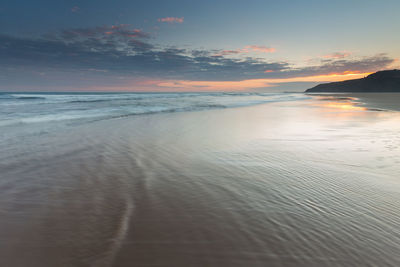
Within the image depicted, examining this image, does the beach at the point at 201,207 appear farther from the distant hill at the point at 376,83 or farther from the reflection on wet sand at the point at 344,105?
the distant hill at the point at 376,83

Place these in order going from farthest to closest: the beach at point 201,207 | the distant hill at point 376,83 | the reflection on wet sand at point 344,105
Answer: the distant hill at point 376,83
the reflection on wet sand at point 344,105
the beach at point 201,207

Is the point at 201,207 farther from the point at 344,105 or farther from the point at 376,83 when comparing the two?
the point at 376,83

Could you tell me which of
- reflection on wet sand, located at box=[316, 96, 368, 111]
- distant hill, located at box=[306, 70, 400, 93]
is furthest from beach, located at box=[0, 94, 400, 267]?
distant hill, located at box=[306, 70, 400, 93]

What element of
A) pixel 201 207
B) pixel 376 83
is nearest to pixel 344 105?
pixel 201 207

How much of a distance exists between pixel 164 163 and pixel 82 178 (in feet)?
5.36

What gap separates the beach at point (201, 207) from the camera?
2.06 meters

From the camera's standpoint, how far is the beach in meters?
2.06

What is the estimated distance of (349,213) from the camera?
2.68m

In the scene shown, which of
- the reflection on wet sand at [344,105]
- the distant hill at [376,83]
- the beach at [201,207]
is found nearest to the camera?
the beach at [201,207]

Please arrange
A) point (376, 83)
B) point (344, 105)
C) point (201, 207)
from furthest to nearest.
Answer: point (376, 83) < point (344, 105) < point (201, 207)

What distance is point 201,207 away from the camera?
292 centimetres

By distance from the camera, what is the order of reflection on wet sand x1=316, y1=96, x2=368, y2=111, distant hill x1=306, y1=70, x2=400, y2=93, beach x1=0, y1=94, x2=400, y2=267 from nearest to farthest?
1. beach x1=0, y1=94, x2=400, y2=267
2. reflection on wet sand x1=316, y1=96, x2=368, y2=111
3. distant hill x1=306, y1=70, x2=400, y2=93

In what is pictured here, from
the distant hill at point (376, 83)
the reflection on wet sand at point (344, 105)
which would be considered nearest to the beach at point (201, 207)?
the reflection on wet sand at point (344, 105)

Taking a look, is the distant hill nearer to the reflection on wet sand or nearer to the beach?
the reflection on wet sand
